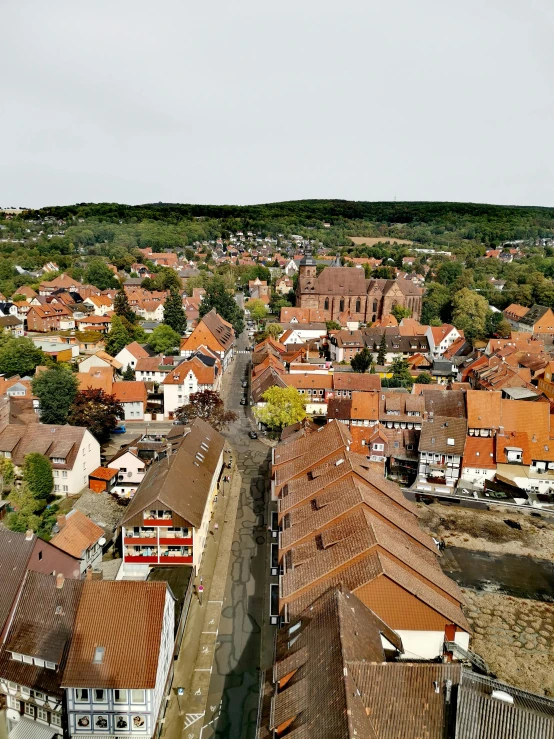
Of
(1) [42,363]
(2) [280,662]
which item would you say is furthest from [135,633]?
(1) [42,363]

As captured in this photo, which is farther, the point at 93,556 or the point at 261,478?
the point at 261,478

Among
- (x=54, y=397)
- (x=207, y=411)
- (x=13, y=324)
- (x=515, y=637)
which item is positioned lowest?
(x=515, y=637)

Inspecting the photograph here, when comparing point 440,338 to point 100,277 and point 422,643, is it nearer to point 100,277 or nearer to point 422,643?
point 422,643

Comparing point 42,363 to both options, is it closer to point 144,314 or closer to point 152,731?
point 144,314

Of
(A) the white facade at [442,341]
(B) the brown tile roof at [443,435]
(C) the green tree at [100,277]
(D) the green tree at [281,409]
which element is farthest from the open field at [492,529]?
(C) the green tree at [100,277]

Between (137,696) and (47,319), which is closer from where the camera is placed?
(137,696)

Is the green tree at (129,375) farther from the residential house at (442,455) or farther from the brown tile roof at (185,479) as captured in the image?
the residential house at (442,455)

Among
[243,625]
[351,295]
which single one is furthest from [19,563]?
[351,295]
